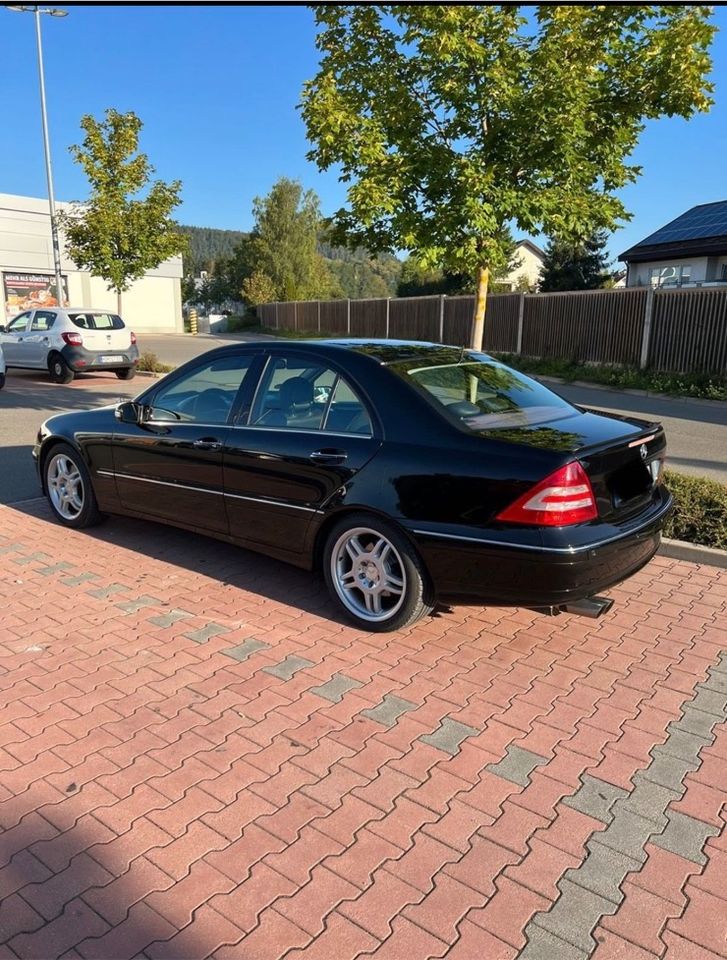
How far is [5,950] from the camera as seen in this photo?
6.68 ft

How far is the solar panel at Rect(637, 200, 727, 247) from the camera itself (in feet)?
87.1

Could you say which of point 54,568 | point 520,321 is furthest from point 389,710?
point 520,321

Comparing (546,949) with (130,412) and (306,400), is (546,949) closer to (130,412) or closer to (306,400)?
(306,400)

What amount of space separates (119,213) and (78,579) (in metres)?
17.7

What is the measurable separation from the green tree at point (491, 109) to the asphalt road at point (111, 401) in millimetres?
3621

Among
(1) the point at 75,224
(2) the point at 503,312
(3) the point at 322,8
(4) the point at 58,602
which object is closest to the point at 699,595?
(4) the point at 58,602

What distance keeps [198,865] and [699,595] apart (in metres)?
3.46

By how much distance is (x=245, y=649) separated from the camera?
384 centimetres

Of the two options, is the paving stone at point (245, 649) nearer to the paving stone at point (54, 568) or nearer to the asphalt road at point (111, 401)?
the paving stone at point (54, 568)

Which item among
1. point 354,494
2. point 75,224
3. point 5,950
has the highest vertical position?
point 75,224

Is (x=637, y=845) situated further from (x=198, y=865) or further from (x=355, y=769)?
(x=198, y=865)

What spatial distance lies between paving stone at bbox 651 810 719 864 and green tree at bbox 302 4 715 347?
5.62 meters

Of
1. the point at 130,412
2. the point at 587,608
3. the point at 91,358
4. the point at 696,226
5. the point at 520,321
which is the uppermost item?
the point at 696,226

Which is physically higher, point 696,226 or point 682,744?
point 696,226
